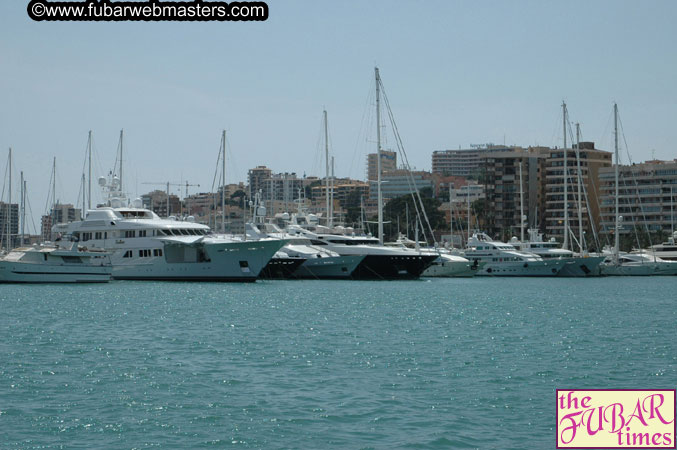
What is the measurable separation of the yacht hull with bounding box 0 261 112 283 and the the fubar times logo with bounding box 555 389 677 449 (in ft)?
151

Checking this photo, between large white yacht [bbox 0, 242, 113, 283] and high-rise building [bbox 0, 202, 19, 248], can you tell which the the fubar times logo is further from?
high-rise building [bbox 0, 202, 19, 248]

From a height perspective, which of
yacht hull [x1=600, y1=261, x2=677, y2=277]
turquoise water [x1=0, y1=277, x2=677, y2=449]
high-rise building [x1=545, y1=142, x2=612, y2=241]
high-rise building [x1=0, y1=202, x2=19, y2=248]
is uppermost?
high-rise building [x1=545, y1=142, x2=612, y2=241]

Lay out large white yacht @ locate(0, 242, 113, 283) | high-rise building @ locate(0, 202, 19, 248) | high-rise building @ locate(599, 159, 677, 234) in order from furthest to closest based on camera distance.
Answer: high-rise building @ locate(599, 159, 677, 234), high-rise building @ locate(0, 202, 19, 248), large white yacht @ locate(0, 242, 113, 283)

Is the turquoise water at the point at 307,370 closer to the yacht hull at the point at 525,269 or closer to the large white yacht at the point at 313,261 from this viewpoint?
the large white yacht at the point at 313,261

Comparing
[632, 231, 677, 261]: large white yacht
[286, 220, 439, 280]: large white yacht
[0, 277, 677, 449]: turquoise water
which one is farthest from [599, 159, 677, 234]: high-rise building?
[0, 277, 677, 449]: turquoise water

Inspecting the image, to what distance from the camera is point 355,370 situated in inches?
920

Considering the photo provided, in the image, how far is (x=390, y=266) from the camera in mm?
71875

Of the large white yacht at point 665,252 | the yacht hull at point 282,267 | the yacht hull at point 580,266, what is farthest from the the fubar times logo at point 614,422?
the large white yacht at point 665,252

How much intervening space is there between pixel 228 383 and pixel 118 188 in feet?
169

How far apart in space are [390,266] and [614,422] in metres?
56.7

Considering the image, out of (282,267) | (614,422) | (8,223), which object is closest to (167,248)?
(282,267)

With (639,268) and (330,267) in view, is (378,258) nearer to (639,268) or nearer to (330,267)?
(330,267)

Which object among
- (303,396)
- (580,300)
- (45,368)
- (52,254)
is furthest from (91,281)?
(303,396)

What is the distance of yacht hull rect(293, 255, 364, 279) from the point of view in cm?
7094
